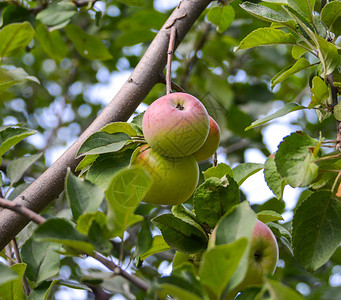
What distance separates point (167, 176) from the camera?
77cm

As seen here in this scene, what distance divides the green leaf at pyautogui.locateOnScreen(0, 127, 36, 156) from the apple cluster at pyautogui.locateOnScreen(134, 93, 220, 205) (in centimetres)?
23

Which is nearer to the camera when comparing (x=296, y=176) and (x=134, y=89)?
(x=296, y=176)

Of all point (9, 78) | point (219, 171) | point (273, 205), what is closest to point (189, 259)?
point (219, 171)

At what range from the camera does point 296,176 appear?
690mm

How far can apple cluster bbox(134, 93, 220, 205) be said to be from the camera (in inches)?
29.7

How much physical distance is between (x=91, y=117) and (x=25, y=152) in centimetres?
42

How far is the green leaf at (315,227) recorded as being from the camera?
2.40ft

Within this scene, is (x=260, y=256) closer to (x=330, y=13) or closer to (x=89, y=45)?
(x=330, y=13)

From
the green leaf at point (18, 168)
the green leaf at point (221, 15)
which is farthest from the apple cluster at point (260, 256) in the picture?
the green leaf at point (221, 15)

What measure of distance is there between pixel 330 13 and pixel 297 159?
0.32 m

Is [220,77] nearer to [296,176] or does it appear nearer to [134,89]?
[134,89]

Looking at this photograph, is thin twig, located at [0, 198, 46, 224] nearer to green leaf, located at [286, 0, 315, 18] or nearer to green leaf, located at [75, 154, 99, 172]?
green leaf, located at [75, 154, 99, 172]

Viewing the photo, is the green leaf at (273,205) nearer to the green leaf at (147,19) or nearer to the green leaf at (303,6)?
the green leaf at (303,6)

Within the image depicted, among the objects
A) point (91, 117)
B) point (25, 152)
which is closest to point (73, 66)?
point (91, 117)
